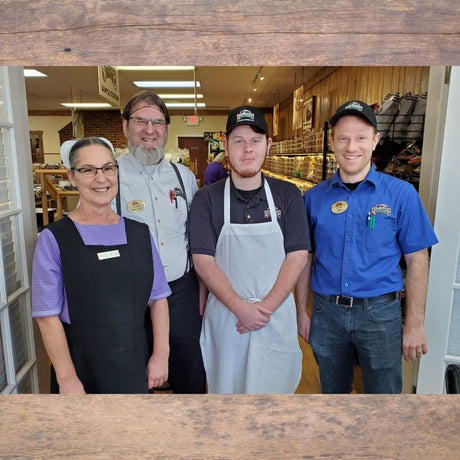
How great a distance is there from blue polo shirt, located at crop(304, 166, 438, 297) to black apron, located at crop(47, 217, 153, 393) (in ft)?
2.51

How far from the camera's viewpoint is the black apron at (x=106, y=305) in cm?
134

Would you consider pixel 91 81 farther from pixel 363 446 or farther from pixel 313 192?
pixel 363 446

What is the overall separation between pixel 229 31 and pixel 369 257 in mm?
1218

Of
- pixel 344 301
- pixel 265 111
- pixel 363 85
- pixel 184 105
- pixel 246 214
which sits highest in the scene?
pixel 184 105

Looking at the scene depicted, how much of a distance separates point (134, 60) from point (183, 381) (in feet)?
5.28

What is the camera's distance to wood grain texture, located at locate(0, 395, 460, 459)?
26.1 inches

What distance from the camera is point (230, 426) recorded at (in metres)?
0.70

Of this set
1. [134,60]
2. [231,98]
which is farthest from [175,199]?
[231,98]

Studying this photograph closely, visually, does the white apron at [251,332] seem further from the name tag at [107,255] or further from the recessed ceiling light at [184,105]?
the recessed ceiling light at [184,105]

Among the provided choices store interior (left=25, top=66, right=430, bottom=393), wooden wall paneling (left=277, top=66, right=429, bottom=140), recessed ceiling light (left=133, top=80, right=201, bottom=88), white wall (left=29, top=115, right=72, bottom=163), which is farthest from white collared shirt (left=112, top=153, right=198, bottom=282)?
white wall (left=29, top=115, right=72, bottom=163)

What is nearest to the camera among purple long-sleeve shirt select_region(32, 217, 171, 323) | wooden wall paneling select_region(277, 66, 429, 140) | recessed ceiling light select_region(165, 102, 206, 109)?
purple long-sleeve shirt select_region(32, 217, 171, 323)

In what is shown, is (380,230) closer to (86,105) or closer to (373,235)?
(373,235)

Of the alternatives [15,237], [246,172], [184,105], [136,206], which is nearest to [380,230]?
[246,172]

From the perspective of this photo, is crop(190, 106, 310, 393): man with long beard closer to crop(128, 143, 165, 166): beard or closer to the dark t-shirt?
the dark t-shirt
